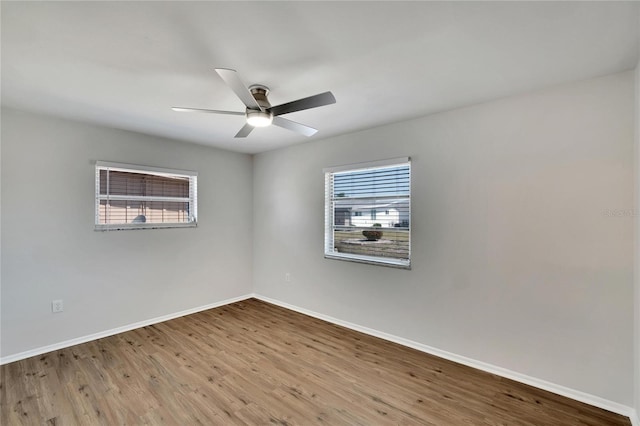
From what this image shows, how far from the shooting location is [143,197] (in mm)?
3668

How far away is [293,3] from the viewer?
4.51ft

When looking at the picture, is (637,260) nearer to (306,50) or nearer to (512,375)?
(512,375)

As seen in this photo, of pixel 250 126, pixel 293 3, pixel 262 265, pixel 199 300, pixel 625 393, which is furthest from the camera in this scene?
pixel 262 265

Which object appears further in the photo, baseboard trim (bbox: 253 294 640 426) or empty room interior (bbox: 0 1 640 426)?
Answer: baseboard trim (bbox: 253 294 640 426)

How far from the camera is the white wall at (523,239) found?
2072mm

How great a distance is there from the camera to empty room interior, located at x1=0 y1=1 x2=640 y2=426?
167 cm

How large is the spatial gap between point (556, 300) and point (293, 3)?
2.82 metres

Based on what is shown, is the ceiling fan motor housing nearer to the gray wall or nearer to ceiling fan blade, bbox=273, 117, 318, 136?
ceiling fan blade, bbox=273, 117, 318, 136

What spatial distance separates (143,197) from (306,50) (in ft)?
9.97

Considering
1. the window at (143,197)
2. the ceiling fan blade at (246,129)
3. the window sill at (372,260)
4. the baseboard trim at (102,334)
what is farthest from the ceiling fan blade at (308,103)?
the baseboard trim at (102,334)

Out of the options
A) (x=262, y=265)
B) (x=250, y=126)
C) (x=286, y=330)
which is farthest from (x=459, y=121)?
(x=262, y=265)

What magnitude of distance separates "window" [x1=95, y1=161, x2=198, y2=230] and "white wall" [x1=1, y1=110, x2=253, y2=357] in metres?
0.09

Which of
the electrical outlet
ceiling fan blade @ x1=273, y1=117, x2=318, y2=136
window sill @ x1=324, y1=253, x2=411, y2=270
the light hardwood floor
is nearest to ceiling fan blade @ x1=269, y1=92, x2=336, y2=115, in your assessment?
ceiling fan blade @ x1=273, y1=117, x2=318, y2=136

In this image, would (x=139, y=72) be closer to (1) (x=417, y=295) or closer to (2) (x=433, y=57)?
(2) (x=433, y=57)
